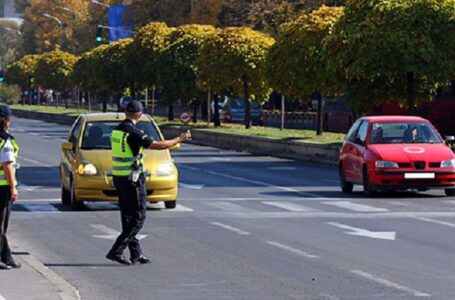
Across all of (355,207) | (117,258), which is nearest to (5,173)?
(117,258)

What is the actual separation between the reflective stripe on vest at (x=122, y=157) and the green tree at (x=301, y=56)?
1191 inches

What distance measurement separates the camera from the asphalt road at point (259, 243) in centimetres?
1297

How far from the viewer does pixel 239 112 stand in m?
75.6

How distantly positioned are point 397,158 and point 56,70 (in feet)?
296

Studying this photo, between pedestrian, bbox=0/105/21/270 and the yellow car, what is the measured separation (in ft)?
23.6

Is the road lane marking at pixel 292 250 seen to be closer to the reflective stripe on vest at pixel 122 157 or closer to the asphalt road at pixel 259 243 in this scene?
the asphalt road at pixel 259 243

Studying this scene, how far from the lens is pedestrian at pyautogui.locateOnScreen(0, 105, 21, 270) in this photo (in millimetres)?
13781

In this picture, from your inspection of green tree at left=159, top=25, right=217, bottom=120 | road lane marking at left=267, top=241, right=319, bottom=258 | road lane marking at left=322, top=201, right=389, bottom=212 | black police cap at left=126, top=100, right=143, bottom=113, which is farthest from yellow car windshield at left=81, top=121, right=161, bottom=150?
green tree at left=159, top=25, right=217, bottom=120

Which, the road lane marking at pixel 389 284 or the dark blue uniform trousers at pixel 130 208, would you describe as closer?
the road lane marking at pixel 389 284

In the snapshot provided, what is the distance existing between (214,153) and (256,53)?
382 inches

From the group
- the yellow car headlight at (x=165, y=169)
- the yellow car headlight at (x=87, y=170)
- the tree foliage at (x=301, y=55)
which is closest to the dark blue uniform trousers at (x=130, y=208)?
the yellow car headlight at (x=165, y=169)

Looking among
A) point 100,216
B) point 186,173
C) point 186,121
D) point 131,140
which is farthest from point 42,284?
point 186,121

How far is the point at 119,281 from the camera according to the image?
1348 cm

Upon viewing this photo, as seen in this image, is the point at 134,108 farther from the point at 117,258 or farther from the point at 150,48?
the point at 150,48
